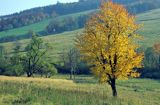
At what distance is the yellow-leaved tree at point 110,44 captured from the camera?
39656mm

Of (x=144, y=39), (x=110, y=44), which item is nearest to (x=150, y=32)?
(x=144, y=39)

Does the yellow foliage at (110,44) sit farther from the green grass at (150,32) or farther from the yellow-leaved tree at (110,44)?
the green grass at (150,32)

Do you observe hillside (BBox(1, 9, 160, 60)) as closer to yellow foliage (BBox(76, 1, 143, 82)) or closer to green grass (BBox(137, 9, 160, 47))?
green grass (BBox(137, 9, 160, 47))

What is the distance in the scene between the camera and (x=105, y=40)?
131ft

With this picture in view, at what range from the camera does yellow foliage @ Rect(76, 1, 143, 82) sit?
130ft

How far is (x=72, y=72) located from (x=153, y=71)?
80.4ft

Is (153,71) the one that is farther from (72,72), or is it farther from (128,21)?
(128,21)

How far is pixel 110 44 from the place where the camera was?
39.5 m

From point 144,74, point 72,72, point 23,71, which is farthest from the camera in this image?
point 72,72

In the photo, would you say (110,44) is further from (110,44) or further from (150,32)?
(150,32)

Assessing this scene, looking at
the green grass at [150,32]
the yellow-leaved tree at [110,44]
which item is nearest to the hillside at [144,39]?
the green grass at [150,32]

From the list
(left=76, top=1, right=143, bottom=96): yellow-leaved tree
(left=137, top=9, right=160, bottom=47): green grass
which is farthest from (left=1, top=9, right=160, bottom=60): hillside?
(left=76, top=1, right=143, bottom=96): yellow-leaved tree

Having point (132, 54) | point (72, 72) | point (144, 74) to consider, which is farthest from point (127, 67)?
point (72, 72)

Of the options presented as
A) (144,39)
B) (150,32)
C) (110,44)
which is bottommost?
(110,44)
